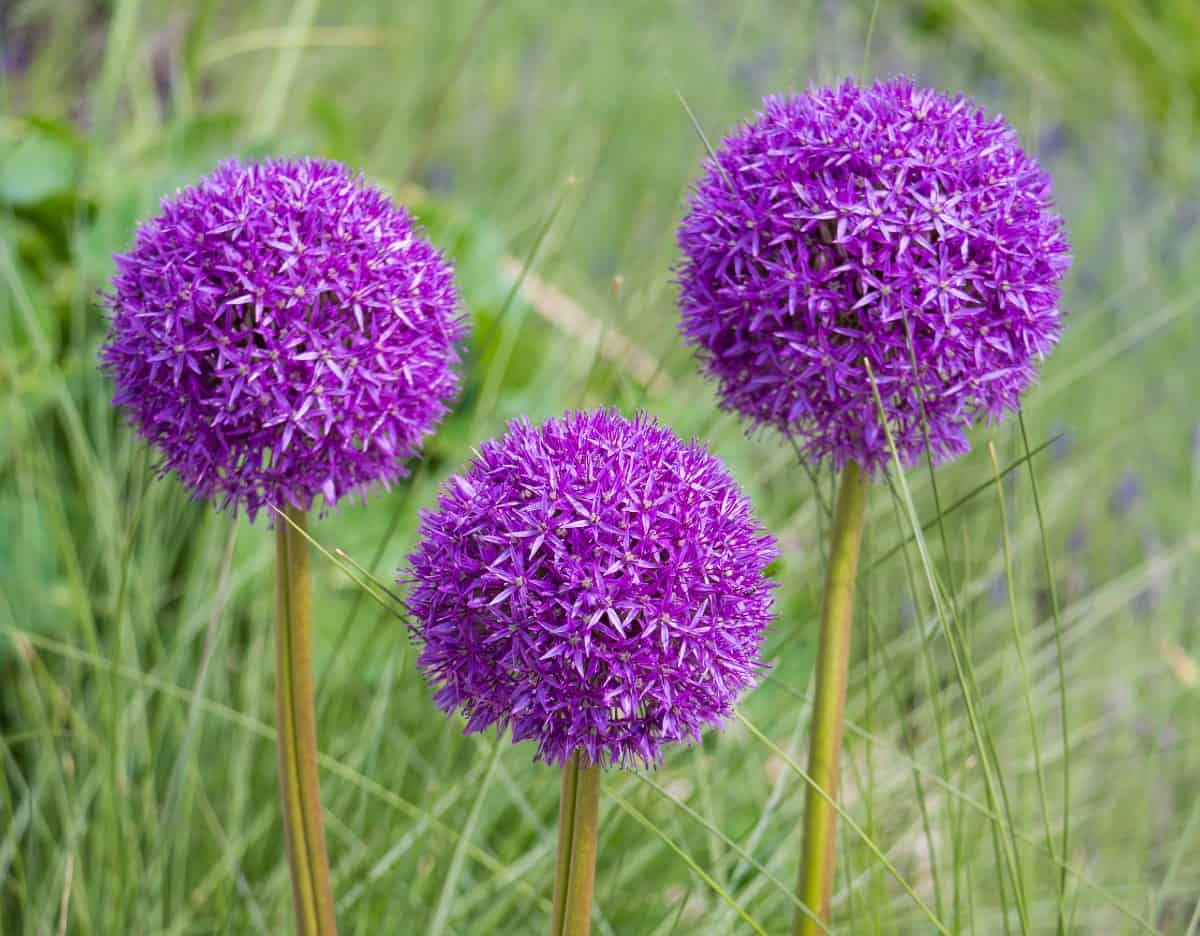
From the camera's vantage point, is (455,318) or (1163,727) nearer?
(455,318)

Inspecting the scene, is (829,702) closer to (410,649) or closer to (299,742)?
(299,742)

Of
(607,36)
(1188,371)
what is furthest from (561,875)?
(607,36)

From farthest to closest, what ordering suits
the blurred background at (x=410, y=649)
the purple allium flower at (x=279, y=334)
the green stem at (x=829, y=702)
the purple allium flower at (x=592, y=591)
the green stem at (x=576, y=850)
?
the blurred background at (x=410, y=649) < the green stem at (x=829, y=702) < the purple allium flower at (x=279, y=334) < the green stem at (x=576, y=850) < the purple allium flower at (x=592, y=591)

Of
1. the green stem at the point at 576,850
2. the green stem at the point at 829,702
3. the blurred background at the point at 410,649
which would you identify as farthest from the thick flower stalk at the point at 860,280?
the green stem at the point at 576,850

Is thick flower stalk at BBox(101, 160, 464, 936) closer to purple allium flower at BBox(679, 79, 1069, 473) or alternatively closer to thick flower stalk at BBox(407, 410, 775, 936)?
thick flower stalk at BBox(407, 410, 775, 936)

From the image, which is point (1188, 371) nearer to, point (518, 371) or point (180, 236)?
point (518, 371)

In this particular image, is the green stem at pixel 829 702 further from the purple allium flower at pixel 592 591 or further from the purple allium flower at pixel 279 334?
the purple allium flower at pixel 279 334

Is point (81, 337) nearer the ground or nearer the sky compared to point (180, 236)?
nearer the sky

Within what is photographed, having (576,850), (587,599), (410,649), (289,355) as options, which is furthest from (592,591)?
(410,649)
